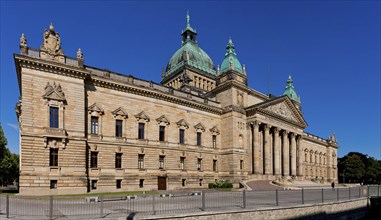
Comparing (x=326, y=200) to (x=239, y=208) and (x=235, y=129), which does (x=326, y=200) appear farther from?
(x=235, y=129)

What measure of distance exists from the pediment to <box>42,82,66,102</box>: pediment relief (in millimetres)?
31759

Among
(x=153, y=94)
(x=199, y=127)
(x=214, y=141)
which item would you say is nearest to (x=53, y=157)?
(x=153, y=94)

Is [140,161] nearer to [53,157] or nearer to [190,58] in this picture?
[53,157]

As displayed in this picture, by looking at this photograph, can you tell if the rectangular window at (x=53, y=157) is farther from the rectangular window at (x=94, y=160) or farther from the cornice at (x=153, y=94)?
the cornice at (x=153, y=94)

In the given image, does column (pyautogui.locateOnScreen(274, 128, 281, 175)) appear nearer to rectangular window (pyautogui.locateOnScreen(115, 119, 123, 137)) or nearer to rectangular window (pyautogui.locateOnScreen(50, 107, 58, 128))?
rectangular window (pyautogui.locateOnScreen(115, 119, 123, 137))

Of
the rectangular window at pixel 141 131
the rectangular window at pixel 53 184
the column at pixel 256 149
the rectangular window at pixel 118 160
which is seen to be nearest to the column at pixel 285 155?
the column at pixel 256 149

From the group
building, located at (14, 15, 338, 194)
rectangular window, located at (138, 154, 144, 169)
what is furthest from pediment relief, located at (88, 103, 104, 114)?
rectangular window, located at (138, 154, 144, 169)

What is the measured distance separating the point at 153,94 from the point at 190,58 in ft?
104

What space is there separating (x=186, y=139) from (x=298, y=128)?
34219 mm

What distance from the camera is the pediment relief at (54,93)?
29.6 meters

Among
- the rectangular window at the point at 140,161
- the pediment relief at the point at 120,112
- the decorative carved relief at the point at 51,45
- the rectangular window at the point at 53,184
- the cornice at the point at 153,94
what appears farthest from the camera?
the rectangular window at the point at 140,161

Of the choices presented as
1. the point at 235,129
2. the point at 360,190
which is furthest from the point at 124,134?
the point at 360,190

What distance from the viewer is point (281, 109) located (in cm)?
5944

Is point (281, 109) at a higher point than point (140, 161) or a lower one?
higher
